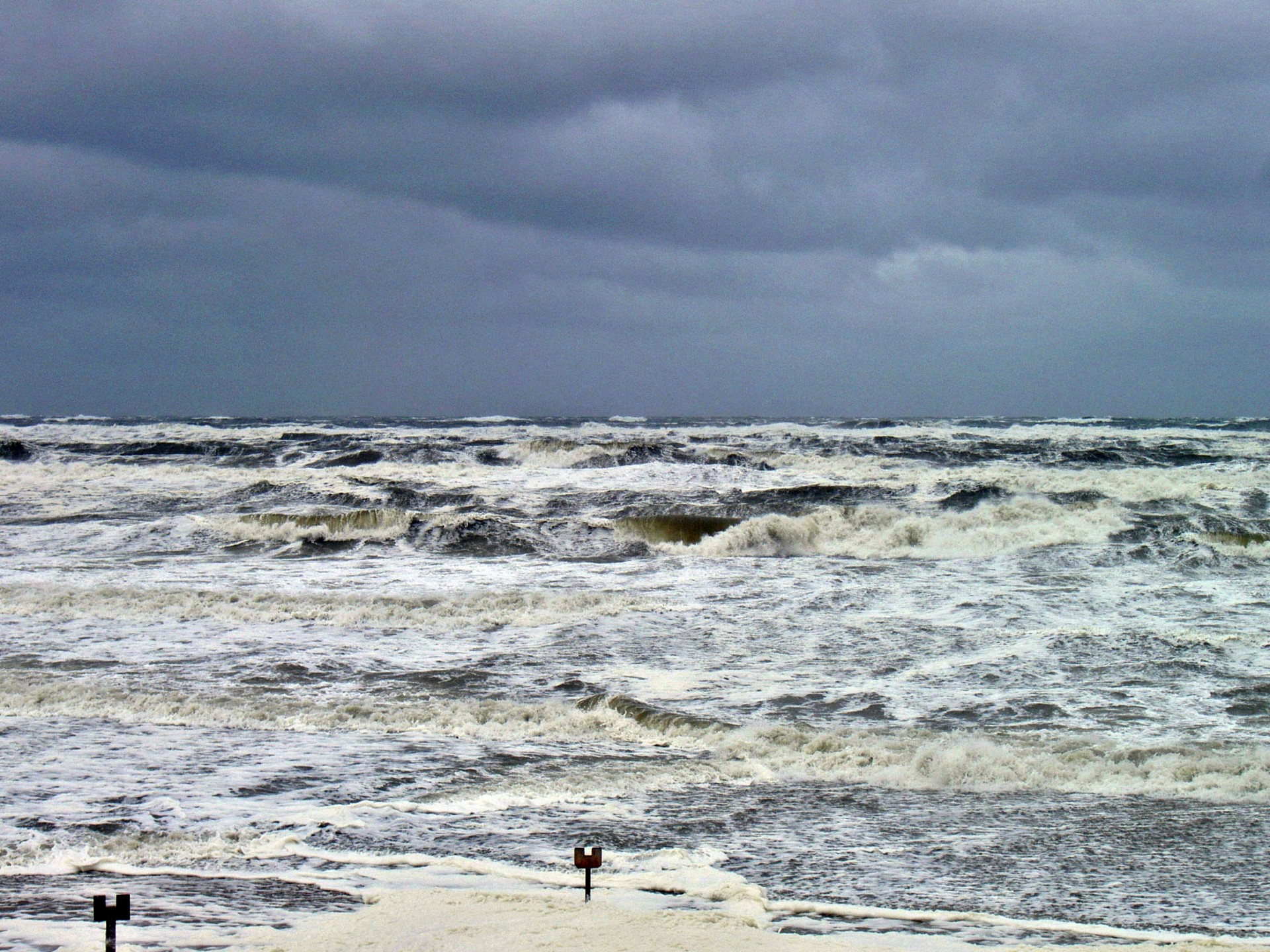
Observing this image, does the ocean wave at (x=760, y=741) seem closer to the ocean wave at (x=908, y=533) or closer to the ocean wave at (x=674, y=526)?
the ocean wave at (x=908, y=533)

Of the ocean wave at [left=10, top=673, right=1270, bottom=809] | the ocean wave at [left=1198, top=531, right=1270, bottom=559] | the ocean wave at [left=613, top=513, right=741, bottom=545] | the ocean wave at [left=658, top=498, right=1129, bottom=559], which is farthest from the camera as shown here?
the ocean wave at [left=613, top=513, right=741, bottom=545]

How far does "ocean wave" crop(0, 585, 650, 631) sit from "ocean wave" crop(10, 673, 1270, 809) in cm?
322

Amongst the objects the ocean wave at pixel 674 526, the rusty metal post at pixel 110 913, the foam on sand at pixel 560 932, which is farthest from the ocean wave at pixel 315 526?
the rusty metal post at pixel 110 913

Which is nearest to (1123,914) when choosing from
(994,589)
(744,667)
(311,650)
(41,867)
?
(41,867)

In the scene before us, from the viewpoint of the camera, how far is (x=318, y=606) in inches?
495

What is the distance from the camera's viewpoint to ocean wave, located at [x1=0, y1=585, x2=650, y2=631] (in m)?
11.9

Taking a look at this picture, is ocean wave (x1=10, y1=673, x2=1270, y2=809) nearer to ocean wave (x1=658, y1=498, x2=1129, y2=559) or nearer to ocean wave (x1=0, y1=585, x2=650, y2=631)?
ocean wave (x1=0, y1=585, x2=650, y2=631)

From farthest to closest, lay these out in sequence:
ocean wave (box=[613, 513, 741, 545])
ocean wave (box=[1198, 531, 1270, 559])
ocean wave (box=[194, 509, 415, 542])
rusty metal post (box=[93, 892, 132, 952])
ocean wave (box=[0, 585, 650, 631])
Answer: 1. ocean wave (box=[613, 513, 741, 545])
2. ocean wave (box=[194, 509, 415, 542])
3. ocean wave (box=[1198, 531, 1270, 559])
4. ocean wave (box=[0, 585, 650, 631])
5. rusty metal post (box=[93, 892, 132, 952])

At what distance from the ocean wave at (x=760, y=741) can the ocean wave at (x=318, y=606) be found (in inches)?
127

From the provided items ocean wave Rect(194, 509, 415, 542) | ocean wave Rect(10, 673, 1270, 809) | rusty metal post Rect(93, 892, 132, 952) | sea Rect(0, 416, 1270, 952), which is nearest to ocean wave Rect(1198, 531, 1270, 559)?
sea Rect(0, 416, 1270, 952)

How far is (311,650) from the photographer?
10.3 metres

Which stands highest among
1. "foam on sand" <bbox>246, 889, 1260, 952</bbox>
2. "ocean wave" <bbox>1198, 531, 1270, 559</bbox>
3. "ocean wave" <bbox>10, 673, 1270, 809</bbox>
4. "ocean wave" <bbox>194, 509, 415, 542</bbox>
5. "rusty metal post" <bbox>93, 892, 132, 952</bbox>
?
"ocean wave" <bbox>1198, 531, 1270, 559</bbox>

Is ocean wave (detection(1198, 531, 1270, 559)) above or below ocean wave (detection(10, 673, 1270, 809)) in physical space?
above

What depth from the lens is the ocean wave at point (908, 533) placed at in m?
18.0
